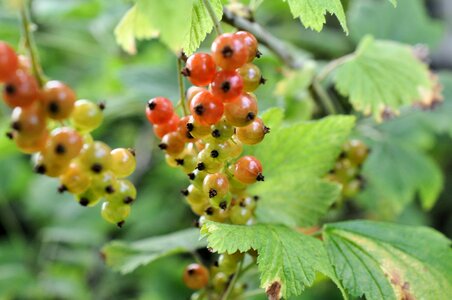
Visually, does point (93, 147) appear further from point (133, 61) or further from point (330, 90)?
point (133, 61)

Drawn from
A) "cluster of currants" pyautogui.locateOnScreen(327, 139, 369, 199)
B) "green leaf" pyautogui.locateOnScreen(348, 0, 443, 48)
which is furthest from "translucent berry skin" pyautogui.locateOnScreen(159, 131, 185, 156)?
"green leaf" pyautogui.locateOnScreen(348, 0, 443, 48)

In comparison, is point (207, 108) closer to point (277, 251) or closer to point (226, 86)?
point (226, 86)

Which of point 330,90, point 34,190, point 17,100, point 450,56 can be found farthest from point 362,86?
point 450,56

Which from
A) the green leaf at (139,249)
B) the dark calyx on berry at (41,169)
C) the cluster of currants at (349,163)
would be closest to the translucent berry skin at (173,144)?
the dark calyx on berry at (41,169)

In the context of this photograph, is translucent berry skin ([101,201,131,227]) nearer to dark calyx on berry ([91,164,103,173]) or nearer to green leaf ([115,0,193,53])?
dark calyx on berry ([91,164,103,173])

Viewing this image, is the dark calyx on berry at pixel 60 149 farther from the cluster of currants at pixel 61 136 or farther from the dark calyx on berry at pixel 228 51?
the dark calyx on berry at pixel 228 51
